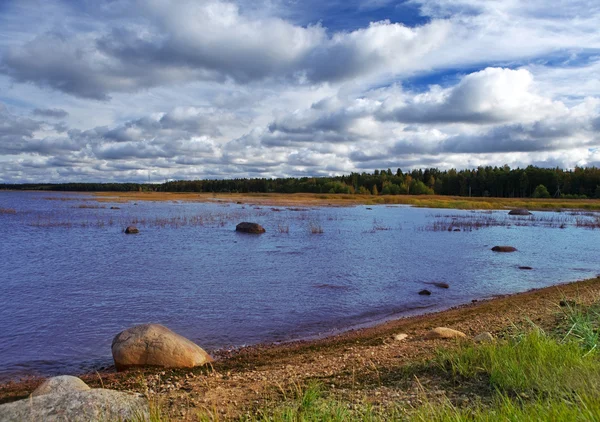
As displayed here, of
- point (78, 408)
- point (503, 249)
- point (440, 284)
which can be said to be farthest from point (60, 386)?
point (503, 249)

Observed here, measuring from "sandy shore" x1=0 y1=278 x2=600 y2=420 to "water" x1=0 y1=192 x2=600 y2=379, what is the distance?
5.10ft

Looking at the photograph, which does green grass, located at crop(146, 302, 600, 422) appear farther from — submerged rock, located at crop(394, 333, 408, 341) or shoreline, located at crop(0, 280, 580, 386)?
shoreline, located at crop(0, 280, 580, 386)

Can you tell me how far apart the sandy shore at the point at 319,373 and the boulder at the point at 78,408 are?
36 centimetres

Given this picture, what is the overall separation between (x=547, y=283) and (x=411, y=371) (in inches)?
637

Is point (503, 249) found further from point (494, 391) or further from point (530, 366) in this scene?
point (494, 391)

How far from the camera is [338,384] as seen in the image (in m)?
7.61

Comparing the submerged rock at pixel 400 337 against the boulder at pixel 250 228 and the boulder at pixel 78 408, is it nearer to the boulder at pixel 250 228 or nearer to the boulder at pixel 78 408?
the boulder at pixel 78 408

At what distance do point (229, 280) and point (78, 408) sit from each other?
14.3m

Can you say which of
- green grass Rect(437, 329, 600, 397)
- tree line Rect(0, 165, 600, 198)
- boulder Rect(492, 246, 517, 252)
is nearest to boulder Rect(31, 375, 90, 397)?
green grass Rect(437, 329, 600, 397)

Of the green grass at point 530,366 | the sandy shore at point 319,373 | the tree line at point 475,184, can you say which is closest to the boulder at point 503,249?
the sandy shore at point 319,373

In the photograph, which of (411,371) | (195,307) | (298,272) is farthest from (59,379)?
(298,272)

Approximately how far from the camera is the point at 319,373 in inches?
335

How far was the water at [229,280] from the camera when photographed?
42.4 ft

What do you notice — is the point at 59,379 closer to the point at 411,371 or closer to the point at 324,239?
the point at 411,371
